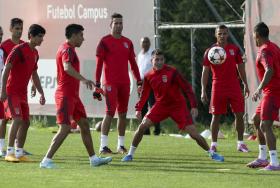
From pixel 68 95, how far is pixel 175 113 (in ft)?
6.67

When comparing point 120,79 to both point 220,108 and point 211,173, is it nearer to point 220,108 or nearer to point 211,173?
point 220,108

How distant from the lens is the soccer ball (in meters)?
16.8

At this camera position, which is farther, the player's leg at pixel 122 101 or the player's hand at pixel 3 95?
the player's leg at pixel 122 101

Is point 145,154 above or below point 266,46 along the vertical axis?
below

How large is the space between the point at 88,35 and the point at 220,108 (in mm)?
6824

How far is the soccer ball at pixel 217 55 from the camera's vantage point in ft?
55.1

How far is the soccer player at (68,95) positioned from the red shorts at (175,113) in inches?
57.0

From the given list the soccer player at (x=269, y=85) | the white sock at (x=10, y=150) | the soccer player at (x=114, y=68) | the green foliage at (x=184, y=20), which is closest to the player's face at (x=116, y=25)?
the soccer player at (x=114, y=68)

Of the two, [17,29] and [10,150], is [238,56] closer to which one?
[17,29]

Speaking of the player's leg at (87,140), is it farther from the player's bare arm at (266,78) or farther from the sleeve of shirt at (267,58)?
the sleeve of shirt at (267,58)

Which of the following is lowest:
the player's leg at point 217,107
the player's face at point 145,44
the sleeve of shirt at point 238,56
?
the player's leg at point 217,107

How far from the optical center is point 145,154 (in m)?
17.0

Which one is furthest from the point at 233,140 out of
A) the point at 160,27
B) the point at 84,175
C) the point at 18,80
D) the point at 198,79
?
the point at 84,175

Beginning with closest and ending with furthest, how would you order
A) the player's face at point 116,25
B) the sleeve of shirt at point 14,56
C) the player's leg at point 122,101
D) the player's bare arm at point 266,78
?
the player's bare arm at point 266,78 < the sleeve of shirt at point 14,56 < the player's face at point 116,25 < the player's leg at point 122,101
